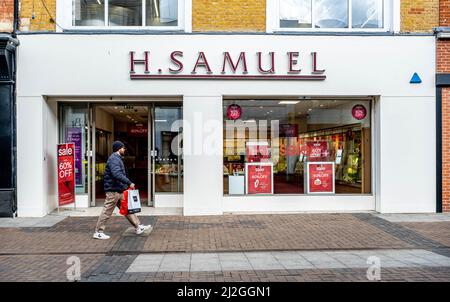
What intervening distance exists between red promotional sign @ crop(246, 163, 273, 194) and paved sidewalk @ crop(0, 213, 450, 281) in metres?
1.05

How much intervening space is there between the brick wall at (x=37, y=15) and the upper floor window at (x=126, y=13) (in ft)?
1.93

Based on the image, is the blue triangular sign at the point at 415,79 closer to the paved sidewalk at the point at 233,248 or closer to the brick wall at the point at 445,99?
the brick wall at the point at 445,99

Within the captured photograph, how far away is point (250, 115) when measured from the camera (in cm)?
1207

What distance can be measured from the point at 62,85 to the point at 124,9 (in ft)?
8.69

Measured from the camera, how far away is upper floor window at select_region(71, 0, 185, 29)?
1167 centimetres

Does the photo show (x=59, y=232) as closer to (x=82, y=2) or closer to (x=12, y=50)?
(x=12, y=50)

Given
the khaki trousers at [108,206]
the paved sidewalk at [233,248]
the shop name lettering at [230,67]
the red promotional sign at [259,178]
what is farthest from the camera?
the red promotional sign at [259,178]

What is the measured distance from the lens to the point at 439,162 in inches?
452

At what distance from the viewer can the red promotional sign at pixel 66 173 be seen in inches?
451

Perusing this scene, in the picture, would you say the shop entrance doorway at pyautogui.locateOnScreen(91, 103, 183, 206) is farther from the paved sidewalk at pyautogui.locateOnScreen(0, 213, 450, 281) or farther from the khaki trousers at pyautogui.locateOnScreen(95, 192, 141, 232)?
the khaki trousers at pyautogui.locateOnScreen(95, 192, 141, 232)

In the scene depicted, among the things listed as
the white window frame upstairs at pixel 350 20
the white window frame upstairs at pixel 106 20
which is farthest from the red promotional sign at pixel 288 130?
the white window frame upstairs at pixel 106 20

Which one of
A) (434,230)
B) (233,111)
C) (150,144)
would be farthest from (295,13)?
(434,230)

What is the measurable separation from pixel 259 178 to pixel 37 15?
708cm

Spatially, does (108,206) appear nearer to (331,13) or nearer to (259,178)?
(259,178)
